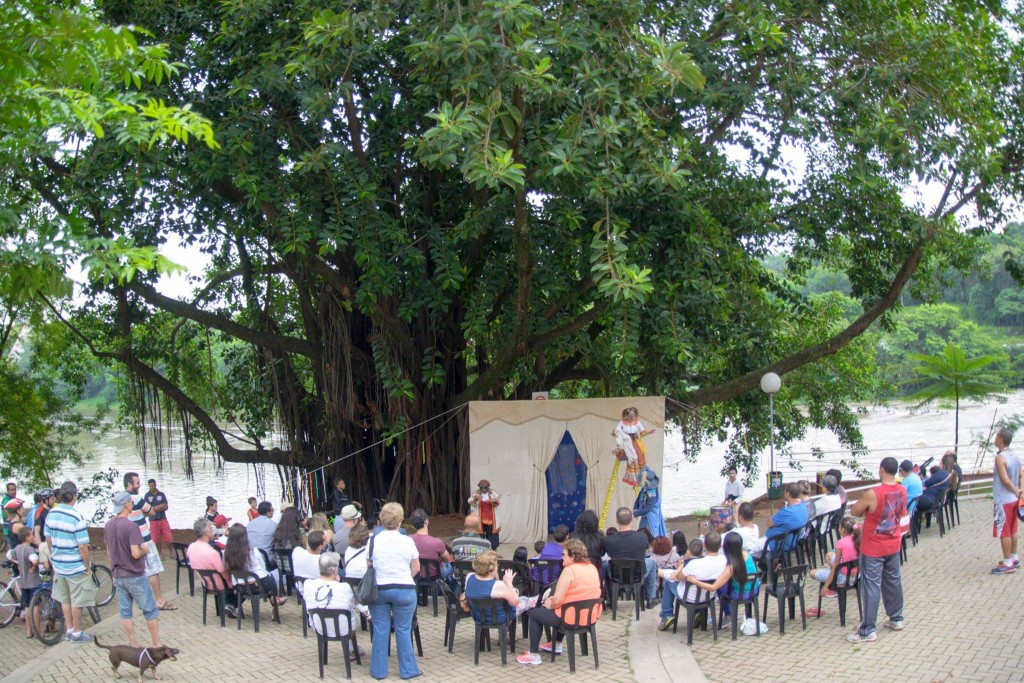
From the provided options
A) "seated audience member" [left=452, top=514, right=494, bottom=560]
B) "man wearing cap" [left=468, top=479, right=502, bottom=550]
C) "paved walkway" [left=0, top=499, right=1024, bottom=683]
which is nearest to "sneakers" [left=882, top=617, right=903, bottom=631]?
"paved walkway" [left=0, top=499, right=1024, bottom=683]

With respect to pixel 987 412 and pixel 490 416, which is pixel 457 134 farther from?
pixel 987 412

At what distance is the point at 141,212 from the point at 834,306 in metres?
12.3

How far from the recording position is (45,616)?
26.3 ft

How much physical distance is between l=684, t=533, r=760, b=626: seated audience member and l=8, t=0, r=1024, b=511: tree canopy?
2338 millimetres

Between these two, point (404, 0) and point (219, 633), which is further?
point (404, 0)

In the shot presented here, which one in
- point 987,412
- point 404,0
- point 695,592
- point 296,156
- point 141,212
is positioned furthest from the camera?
point 987,412

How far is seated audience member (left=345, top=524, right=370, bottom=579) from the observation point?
7145mm

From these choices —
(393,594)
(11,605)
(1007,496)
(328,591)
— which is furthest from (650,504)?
(11,605)

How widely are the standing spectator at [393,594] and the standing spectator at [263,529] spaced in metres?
2.58

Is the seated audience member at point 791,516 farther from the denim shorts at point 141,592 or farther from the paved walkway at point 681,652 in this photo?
the denim shorts at point 141,592

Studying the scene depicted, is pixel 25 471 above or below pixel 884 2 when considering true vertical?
below

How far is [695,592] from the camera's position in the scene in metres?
7.26

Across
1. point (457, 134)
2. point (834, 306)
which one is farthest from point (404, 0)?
point (834, 306)

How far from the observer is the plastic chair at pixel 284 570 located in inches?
348
